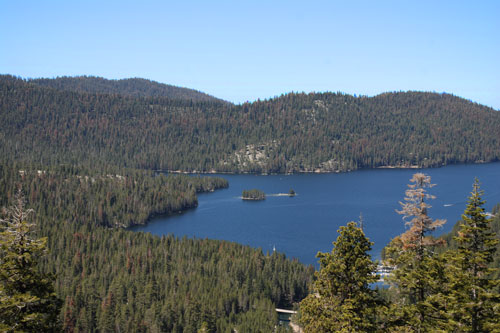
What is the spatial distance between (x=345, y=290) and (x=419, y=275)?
4685 millimetres

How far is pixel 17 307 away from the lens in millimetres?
28438

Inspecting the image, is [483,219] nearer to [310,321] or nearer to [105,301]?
[310,321]

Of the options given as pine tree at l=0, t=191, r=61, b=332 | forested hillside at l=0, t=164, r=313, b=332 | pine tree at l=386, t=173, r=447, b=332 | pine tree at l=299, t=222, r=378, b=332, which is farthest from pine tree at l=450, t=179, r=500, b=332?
forested hillside at l=0, t=164, r=313, b=332

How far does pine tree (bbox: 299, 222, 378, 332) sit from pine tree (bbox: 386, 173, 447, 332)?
1.88 meters

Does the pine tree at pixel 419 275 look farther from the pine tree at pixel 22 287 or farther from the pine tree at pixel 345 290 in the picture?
the pine tree at pixel 22 287

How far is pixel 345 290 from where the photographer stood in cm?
3169

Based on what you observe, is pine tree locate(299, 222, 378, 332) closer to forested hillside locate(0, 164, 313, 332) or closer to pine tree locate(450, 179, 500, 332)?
pine tree locate(450, 179, 500, 332)

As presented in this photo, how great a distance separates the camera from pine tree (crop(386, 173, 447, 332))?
31.3m

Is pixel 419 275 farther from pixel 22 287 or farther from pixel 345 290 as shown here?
pixel 22 287

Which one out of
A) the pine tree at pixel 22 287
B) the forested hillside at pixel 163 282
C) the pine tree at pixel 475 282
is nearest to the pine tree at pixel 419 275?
the pine tree at pixel 475 282

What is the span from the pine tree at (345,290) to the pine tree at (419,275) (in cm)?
188

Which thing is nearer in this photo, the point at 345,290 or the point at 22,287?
the point at 22,287

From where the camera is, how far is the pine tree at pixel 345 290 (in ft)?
101

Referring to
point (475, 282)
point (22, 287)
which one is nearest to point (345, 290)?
point (475, 282)
